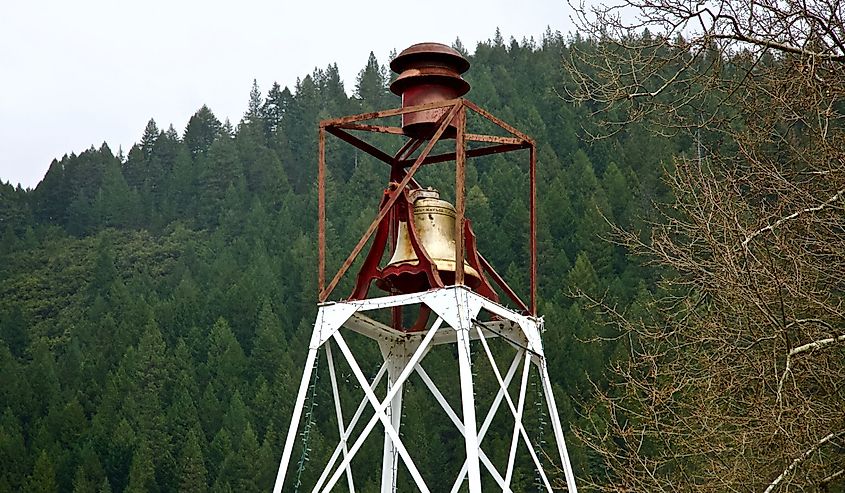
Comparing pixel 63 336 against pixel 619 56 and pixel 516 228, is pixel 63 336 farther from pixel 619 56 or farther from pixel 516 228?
pixel 619 56

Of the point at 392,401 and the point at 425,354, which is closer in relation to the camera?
the point at 425,354

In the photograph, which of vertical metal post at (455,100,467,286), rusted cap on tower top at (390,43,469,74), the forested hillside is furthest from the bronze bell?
the forested hillside

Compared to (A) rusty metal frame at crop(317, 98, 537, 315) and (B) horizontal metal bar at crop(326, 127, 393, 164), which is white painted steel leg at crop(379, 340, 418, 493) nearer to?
(A) rusty metal frame at crop(317, 98, 537, 315)

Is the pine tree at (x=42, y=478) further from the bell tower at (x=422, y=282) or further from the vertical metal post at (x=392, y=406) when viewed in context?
the vertical metal post at (x=392, y=406)

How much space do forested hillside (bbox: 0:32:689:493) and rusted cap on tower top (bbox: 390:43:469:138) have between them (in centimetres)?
2837

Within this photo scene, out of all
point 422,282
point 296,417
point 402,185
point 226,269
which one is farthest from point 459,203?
point 226,269

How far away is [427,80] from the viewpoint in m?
14.1

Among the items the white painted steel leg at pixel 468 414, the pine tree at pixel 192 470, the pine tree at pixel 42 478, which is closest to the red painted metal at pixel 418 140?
the white painted steel leg at pixel 468 414

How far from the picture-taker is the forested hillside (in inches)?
2480

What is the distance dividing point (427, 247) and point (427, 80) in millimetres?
1712

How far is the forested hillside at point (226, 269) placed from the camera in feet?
207

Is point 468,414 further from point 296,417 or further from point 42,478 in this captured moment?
point 42,478

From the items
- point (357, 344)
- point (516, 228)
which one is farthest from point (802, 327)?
point (516, 228)

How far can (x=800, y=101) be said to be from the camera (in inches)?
500
